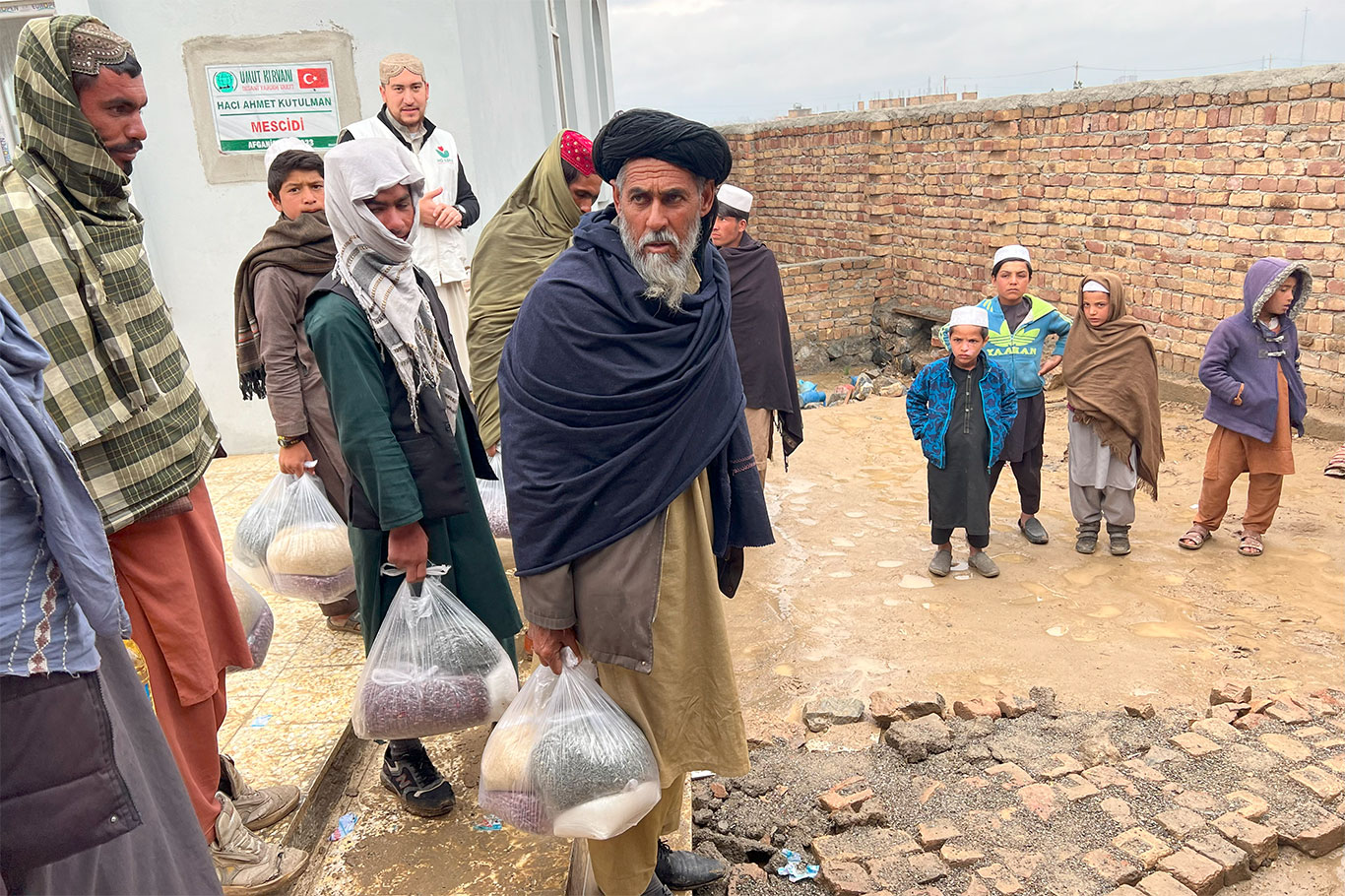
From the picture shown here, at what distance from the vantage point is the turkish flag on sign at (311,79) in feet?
18.6

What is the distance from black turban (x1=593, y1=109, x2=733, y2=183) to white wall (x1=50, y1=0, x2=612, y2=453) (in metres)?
4.12

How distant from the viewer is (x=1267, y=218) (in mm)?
6988

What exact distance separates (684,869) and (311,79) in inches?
205

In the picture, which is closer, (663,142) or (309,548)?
(663,142)

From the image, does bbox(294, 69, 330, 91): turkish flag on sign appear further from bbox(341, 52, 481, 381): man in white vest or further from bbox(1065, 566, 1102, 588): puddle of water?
bbox(1065, 566, 1102, 588): puddle of water

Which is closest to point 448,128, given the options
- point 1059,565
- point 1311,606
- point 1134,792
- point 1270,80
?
point 1059,565

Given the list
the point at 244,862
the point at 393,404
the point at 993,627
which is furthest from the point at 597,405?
the point at 993,627

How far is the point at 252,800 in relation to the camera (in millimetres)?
2656

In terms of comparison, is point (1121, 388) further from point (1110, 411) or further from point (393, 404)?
point (393, 404)

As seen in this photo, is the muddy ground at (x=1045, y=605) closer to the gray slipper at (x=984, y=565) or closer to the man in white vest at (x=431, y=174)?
the gray slipper at (x=984, y=565)

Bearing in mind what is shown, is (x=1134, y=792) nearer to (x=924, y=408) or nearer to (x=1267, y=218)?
(x=924, y=408)

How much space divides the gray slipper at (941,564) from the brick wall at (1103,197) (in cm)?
387

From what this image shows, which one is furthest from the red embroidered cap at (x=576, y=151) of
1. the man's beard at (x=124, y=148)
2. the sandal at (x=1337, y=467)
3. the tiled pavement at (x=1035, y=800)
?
the sandal at (x=1337, y=467)

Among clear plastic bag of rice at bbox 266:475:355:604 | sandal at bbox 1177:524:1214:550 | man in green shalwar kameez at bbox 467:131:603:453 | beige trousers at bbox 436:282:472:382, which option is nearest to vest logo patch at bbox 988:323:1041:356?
sandal at bbox 1177:524:1214:550
